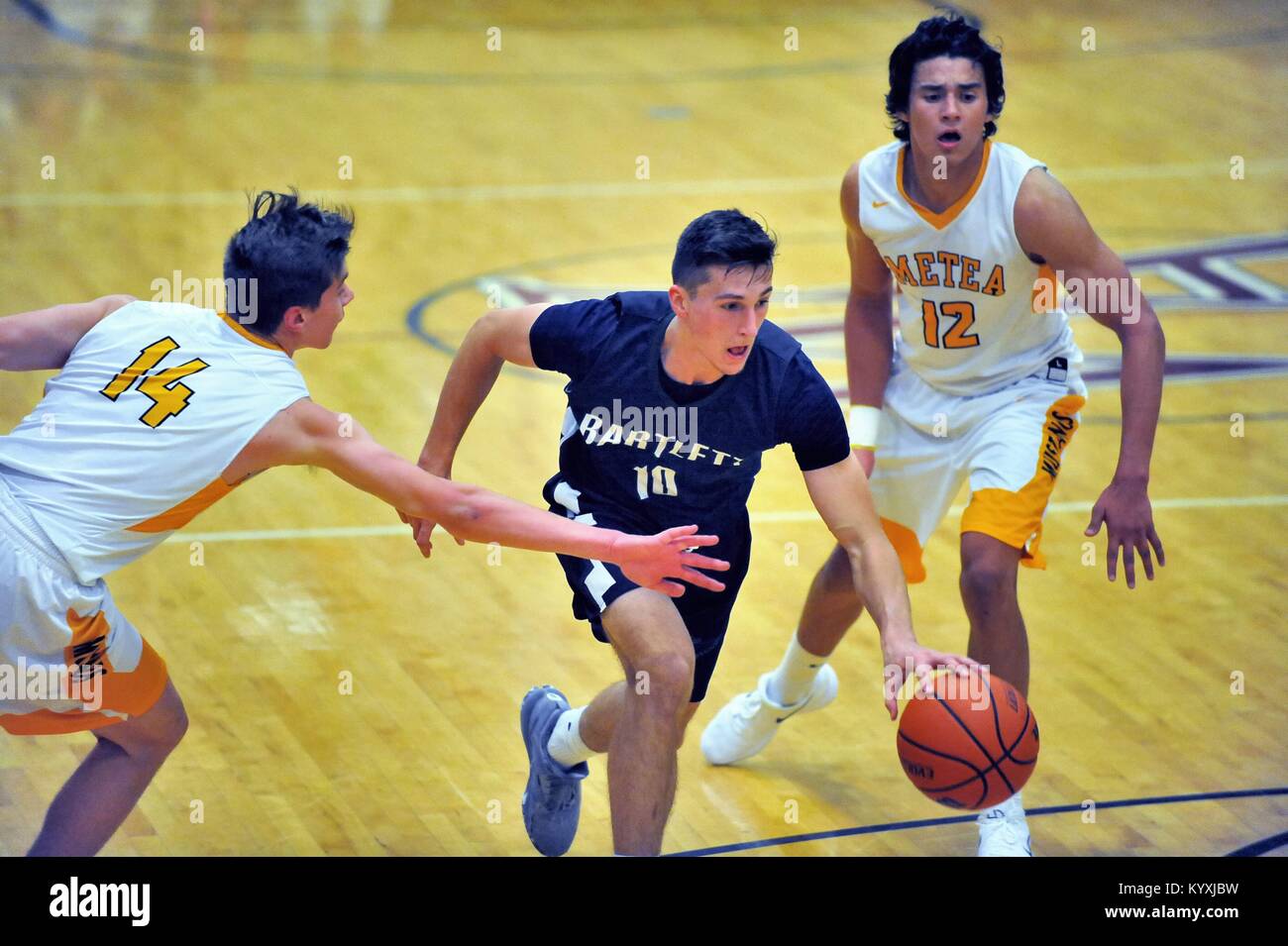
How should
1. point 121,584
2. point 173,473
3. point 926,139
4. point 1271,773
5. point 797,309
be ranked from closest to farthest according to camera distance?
point 173,473, point 926,139, point 1271,773, point 121,584, point 797,309

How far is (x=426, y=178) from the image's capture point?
41.3 ft

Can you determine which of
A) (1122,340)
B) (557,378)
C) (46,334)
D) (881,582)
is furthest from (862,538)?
(557,378)

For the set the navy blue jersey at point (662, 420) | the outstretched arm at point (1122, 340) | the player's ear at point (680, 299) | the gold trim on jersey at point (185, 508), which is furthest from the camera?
the outstretched arm at point (1122, 340)

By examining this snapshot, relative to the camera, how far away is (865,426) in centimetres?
566

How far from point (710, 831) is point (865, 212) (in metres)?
1.92

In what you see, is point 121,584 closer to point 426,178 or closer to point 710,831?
point 710,831

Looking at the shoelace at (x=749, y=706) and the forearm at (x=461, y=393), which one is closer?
the forearm at (x=461, y=393)

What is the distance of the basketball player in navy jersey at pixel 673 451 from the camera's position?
4.55m

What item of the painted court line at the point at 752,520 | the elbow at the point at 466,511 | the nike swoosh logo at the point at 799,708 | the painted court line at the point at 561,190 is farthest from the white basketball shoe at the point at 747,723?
the painted court line at the point at 561,190

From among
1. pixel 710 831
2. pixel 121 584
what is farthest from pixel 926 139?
pixel 121 584

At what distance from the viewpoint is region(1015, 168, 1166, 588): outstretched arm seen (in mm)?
4984

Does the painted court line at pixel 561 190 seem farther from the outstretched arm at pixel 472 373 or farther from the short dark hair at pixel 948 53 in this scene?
the outstretched arm at pixel 472 373

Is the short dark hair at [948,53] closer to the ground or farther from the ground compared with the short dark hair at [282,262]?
farther from the ground

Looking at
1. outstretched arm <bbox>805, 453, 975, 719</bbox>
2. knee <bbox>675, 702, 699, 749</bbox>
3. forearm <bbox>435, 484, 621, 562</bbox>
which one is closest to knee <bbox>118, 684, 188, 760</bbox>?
forearm <bbox>435, 484, 621, 562</bbox>
